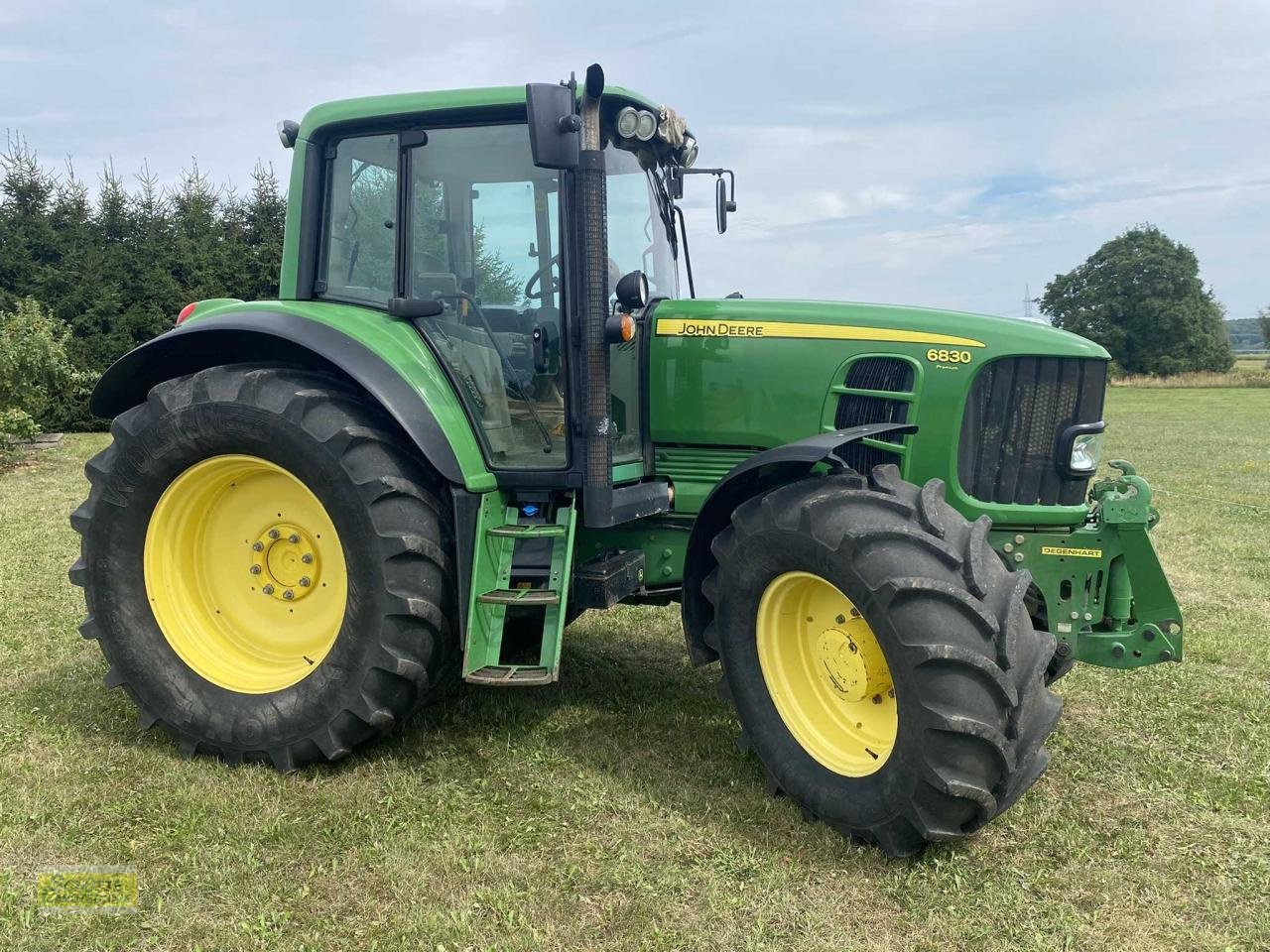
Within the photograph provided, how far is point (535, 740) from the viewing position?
3.99 meters

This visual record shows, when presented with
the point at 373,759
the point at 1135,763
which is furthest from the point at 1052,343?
the point at 373,759

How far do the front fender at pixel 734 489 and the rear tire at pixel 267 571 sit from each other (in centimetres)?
92

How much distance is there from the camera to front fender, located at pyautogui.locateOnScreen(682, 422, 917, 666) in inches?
130

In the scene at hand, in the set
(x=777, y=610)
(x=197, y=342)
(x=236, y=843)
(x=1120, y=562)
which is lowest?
(x=236, y=843)

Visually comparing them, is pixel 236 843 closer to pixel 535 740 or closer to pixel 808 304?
pixel 535 740

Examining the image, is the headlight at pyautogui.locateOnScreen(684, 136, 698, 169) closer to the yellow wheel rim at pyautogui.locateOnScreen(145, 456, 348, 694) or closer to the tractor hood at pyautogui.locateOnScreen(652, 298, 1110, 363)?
the tractor hood at pyautogui.locateOnScreen(652, 298, 1110, 363)

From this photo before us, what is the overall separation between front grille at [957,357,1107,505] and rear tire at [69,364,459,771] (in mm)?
2038

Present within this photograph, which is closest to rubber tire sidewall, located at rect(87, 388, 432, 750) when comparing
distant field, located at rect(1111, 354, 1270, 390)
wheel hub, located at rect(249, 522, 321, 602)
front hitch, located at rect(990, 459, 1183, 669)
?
wheel hub, located at rect(249, 522, 321, 602)

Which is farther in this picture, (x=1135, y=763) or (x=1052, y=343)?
(x=1135, y=763)

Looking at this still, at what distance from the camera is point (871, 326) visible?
3754mm

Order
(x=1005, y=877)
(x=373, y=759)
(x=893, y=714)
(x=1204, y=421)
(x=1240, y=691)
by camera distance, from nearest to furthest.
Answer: (x=1005, y=877) → (x=893, y=714) → (x=373, y=759) → (x=1240, y=691) → (x=1204, y=421)

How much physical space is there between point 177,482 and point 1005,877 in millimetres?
3304

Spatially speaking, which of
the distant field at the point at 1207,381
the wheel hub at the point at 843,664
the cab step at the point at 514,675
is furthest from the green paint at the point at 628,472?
the distant field at the point at 1207,381

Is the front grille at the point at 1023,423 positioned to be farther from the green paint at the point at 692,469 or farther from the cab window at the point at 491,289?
the cab window at the point at 491,289
